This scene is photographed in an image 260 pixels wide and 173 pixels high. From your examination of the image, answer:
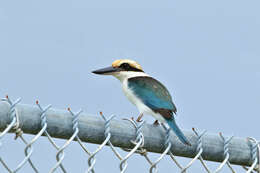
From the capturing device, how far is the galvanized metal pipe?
219 centimetres

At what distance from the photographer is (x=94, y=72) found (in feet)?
12.2

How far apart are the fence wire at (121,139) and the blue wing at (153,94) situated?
27.8 inches

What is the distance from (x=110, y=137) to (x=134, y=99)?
169cm

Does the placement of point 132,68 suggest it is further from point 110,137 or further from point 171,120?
point 110,137

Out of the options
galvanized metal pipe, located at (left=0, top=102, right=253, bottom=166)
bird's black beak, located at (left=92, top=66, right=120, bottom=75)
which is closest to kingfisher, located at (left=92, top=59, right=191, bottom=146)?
bird's black beak, located at (left=92, top=66, right=120, bottom=75)

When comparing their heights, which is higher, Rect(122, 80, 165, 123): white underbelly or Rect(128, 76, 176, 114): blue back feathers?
Rect(128, 76, 176, 114): blue back feathers

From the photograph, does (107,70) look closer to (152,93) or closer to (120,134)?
(152,93)

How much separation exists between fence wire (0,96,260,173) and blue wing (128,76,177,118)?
27.8 inches

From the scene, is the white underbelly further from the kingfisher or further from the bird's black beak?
the bird's black beak

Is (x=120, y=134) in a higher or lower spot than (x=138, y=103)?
higher

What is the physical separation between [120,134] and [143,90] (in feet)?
5.24

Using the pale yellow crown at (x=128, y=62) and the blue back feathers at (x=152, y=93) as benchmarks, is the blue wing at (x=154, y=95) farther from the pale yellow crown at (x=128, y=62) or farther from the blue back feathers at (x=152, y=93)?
the pale yellow crown at (x=128, y=62)

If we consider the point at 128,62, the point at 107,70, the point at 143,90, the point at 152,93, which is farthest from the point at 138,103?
the point at 128,62

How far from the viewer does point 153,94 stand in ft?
12.6
